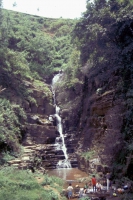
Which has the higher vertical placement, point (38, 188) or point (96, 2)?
point (96, 2)

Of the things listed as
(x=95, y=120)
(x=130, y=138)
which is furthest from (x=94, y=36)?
(x=130, y=138)

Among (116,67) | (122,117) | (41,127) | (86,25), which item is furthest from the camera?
(41,127)

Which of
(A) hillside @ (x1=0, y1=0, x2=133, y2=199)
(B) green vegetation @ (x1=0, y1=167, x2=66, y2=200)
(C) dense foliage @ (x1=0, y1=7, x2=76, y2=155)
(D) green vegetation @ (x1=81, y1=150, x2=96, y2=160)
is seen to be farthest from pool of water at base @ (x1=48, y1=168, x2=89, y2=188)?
(C) dense foliage @ (x1=0, y1=7, x2=76, y2=155)

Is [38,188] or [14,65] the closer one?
[38,188]

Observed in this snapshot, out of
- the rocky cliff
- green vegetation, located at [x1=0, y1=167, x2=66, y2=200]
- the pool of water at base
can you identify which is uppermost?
the rocky cliff

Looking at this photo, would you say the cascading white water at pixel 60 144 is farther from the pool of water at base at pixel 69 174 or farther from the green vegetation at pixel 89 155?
the green vegetation at pixel 89 155

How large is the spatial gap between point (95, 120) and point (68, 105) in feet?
25.9

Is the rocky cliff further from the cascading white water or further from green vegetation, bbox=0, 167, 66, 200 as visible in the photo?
green vegetation, bbox=0, 167, 66, 200

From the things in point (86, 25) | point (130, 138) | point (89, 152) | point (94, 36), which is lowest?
point (89, 152)

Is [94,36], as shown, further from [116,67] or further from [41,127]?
[41,127]

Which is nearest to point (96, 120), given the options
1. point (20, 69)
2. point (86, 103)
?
point (86, 103)

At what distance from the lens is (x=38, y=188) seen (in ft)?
40.4

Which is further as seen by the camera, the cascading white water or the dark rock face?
the cascading white water

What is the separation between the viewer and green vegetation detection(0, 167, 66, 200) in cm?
1066
